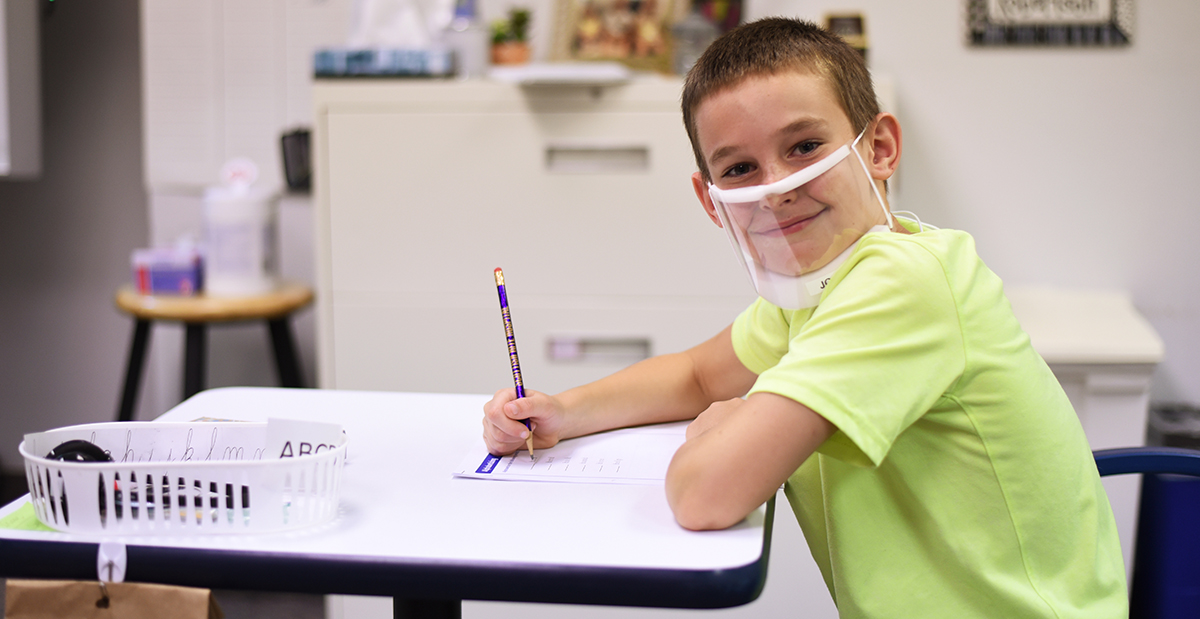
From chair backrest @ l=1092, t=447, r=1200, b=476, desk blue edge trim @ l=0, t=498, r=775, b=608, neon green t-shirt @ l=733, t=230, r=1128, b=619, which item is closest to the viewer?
desk blue edge trim @ l=0, t=498, r=775, b=608

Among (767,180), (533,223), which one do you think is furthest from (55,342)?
(767,180)

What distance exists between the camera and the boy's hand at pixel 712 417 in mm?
750

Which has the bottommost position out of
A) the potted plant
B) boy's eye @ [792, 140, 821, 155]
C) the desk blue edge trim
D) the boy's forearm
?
the desk blue edge trim

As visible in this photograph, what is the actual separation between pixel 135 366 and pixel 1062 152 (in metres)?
1.98

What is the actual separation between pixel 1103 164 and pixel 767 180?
59.4 inches

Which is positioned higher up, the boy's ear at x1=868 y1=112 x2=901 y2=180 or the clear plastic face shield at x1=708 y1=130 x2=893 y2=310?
the boy's ear at x1=868 y1=112 x2=901 y2=180

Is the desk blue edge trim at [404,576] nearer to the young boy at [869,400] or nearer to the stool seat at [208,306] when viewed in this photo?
the young boy at [869,400]

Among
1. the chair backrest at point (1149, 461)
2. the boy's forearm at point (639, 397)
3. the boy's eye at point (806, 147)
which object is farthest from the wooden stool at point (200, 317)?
the chair backrest at point (1149, 461)

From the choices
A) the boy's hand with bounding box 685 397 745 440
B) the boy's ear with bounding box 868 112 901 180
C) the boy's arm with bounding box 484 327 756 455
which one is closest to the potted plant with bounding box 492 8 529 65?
the boy's arm with bounding box 484 327 756 455

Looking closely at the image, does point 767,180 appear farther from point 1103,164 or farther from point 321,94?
point 1103,164

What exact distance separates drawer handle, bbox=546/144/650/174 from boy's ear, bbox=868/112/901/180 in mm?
880

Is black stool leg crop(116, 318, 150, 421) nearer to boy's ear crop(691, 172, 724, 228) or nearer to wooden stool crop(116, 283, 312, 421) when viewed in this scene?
wooden stool crop(116, 283, 312, 421)

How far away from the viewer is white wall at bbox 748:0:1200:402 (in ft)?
6.33

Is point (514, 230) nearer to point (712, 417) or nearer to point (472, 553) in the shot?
point (712, 417)
